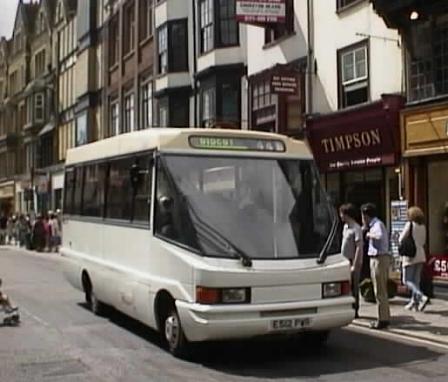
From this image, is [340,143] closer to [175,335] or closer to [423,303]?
[423,303]

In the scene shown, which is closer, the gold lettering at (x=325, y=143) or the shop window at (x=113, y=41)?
the gold lettering at (x=325, y=143)

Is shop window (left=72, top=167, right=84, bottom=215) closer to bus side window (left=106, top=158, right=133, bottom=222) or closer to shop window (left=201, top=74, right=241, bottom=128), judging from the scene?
bus side window (left=106, top=158, right=133, bottom=222)

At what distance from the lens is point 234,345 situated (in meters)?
10.2

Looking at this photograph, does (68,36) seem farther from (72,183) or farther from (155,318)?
(155,318)

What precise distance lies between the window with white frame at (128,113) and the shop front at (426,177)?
21.3m

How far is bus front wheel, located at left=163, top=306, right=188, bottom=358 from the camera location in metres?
9.30

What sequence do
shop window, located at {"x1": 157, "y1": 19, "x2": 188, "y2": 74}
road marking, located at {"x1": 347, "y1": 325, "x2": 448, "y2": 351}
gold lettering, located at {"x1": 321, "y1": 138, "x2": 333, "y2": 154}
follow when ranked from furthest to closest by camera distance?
shop window, located at {"x1": 157, "y1": 19, "x2": 188, "y2": 74} < gold lettering, located at {"x1": 321, "y1": 138, "x2": 333, "y2": 154} < road marking, located at {"x1": 347, "y1": 325, "x2": 448, "y2": 351}

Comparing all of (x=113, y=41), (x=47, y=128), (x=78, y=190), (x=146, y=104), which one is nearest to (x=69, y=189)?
(x=78, y=190)

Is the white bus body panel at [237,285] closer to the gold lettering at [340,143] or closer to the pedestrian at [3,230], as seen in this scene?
the gold lettering at [340,143]

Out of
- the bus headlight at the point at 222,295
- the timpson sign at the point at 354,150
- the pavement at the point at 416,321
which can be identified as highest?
the timpson sign at the point at 354,150

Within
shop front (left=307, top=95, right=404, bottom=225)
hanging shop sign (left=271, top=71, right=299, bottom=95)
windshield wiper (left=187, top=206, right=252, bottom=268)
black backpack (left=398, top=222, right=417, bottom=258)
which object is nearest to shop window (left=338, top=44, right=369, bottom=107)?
shop front (left=307, top=95, right=404, bottom=225)

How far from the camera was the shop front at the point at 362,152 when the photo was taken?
1689cm

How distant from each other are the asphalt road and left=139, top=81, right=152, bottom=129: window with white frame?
21.6m

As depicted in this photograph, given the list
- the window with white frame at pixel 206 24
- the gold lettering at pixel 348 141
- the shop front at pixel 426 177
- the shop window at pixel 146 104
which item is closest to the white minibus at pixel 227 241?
the shop front at pixel 426 177
